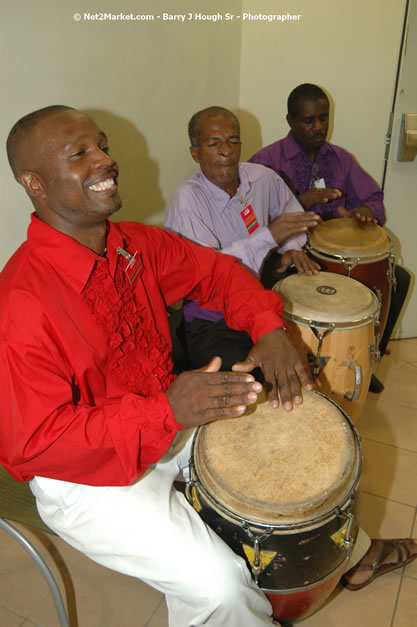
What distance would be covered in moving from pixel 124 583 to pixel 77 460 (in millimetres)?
859

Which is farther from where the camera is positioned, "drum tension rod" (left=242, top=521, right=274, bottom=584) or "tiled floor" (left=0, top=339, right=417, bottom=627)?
"tiled floor" (left=0, top=339, right=417, bottom=627)

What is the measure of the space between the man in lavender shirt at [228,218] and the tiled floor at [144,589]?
2.70 feet

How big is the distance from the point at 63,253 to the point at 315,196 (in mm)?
1642

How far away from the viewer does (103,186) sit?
1.37 metres

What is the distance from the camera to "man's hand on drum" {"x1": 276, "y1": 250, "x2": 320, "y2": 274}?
6.77 ft

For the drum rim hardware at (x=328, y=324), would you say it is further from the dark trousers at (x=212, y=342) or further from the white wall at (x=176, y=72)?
the white wall at (x=176, y=72)

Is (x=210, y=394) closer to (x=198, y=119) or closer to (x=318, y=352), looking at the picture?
(x=318, y=352)

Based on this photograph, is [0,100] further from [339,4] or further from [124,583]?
[339,4]

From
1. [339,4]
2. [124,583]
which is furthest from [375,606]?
[339,4]

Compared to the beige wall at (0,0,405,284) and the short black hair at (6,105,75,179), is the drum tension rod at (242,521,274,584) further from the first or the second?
the beige wall at (0,0,405,284)

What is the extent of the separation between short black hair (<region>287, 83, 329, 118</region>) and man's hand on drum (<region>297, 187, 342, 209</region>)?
1.49 feet

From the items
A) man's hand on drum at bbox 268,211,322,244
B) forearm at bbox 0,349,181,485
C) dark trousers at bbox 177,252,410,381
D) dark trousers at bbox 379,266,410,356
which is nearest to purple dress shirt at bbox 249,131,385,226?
dark trousers at bbox 379,266,410,356

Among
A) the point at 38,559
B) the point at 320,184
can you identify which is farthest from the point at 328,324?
the point at 320,184

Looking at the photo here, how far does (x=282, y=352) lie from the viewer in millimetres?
1472
